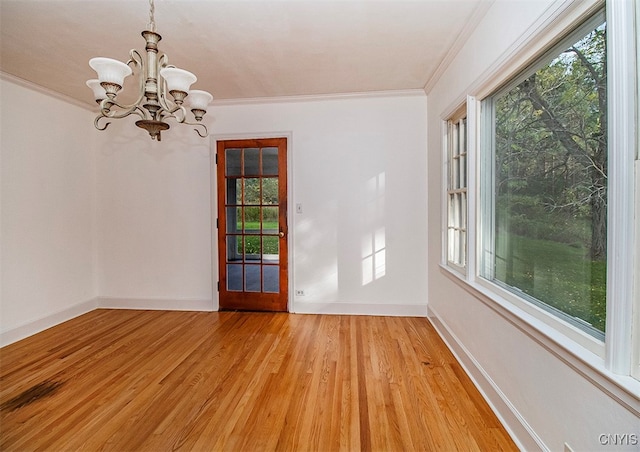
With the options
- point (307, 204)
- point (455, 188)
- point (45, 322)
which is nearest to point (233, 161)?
point (307, 204)

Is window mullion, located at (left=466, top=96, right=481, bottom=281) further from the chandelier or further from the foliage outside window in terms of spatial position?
the chandelier

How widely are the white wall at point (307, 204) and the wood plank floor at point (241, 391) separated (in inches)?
24.5

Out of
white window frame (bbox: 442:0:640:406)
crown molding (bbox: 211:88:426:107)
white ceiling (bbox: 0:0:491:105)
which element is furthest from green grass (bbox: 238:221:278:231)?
white window frame (bbox: 442:0:640:406)

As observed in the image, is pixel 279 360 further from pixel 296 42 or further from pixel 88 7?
pixel 88 7

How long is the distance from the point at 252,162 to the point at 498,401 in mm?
3364

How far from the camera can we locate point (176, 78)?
1614mm

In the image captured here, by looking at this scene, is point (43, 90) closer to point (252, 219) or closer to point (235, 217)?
point (235, 217)

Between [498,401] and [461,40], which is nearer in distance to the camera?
[498,401]

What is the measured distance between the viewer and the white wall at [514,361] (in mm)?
1162

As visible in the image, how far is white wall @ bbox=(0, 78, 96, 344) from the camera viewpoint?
9.62 ft

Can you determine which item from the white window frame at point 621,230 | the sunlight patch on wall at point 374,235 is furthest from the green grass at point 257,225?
the white window frame at point 621,230

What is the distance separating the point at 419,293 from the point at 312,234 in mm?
1500

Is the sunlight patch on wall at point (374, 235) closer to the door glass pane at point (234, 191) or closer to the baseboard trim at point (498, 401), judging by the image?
the baseboard trim at point (498, 401)

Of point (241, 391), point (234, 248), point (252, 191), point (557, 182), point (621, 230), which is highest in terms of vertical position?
point (252, 191)
